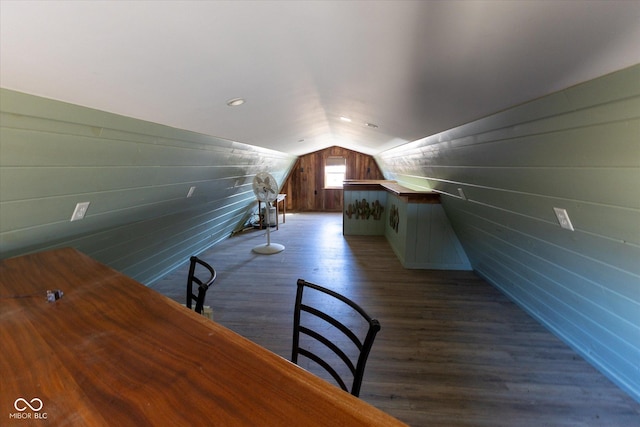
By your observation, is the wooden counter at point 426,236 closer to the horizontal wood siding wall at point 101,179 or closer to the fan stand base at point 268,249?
the fan stand base at point 268,249

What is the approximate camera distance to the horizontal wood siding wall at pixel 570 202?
971 mm

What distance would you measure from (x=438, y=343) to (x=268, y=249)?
114 inches

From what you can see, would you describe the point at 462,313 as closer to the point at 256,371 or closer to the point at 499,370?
the point at 499,370

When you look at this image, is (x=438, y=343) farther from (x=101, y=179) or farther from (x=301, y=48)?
(x=101, y=179)

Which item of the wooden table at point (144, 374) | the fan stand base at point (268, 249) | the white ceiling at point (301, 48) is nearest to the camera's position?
the wooden table at point (144, 374)

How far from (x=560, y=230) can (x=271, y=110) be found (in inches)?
82.7

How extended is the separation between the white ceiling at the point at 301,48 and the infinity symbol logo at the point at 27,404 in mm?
942

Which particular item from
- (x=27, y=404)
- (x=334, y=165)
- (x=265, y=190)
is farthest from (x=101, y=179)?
(x=334, y=165)

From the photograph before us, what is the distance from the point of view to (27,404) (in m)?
0.60

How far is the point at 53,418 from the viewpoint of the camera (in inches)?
22.6

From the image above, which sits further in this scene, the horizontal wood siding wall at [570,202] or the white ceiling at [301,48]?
the horizontal wood siding wall at [570,202]

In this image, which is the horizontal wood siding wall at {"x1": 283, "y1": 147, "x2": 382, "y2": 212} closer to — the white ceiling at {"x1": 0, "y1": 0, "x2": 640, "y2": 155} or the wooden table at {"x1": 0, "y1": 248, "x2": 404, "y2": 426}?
the white ceiling at {"x1": 0, "y1": 0, "x2": 640, "y2": 155}

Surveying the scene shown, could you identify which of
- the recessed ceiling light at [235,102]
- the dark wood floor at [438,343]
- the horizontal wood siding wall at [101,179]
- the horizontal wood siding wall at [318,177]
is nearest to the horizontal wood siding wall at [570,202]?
the dark wood floor at [438,343]

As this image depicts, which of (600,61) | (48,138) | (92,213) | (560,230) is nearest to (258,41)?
(48,138)
